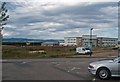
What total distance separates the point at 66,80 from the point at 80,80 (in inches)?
25.7

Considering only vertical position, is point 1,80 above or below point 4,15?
below

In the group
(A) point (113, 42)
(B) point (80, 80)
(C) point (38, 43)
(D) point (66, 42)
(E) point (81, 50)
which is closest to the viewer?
(B) point (80, 80)

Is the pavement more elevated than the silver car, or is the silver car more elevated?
the silver car

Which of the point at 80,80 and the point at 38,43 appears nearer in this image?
the point at 80,80

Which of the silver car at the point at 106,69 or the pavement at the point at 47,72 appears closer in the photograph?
the silver car at the point at 106,69

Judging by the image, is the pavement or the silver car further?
the pavement

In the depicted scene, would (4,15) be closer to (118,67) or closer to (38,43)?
(118,67)

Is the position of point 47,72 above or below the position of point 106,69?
below

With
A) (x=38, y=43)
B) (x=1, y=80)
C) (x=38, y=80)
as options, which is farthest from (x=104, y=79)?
(x=38, y=43)

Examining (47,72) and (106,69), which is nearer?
(106,69)

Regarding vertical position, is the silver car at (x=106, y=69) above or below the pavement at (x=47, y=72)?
above

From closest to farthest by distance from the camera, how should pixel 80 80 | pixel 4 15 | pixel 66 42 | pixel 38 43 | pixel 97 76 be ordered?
pixel 80 80, pixel 97 76, pixel 4 15, pixel 38 43, pixel 66 42

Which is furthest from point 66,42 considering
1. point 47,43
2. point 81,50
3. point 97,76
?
point 97,76

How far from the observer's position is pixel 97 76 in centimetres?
1372
